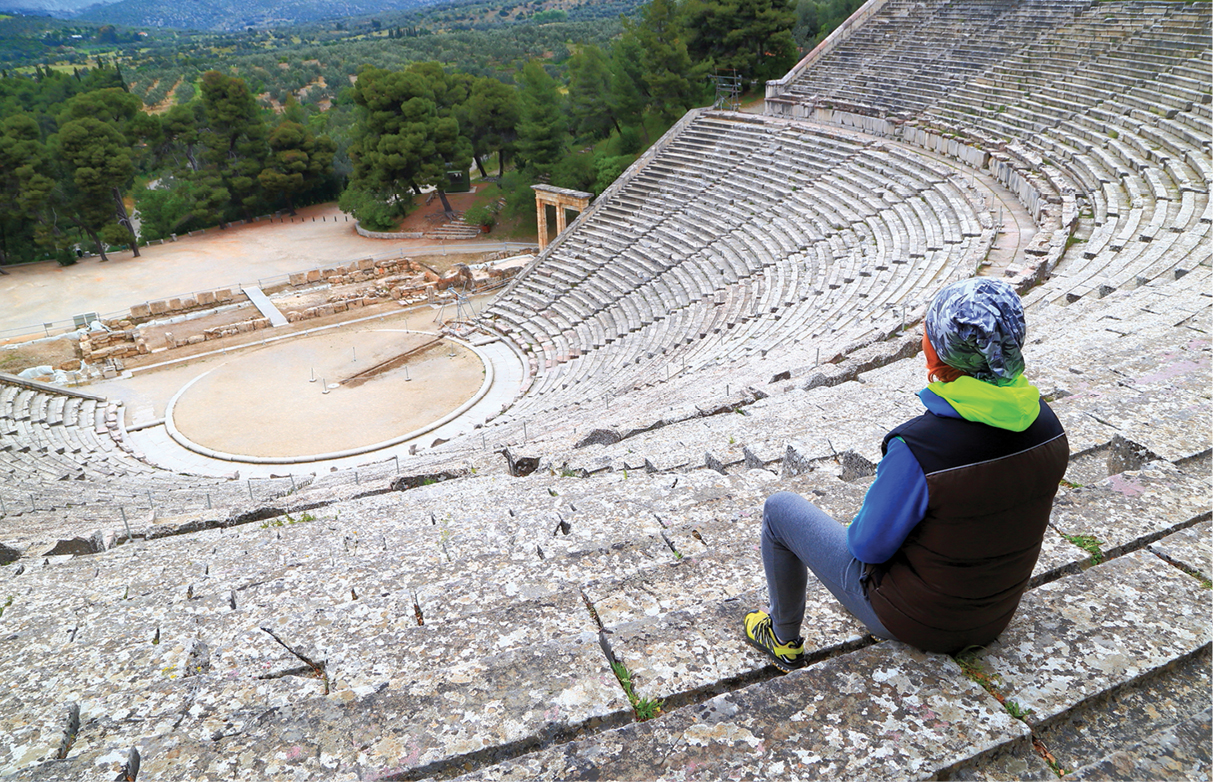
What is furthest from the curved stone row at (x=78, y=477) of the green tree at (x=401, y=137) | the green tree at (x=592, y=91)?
the green tree at (x=592, y=91)

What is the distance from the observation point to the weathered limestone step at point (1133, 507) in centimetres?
320

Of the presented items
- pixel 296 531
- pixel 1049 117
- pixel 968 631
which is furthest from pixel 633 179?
pixel 968 631

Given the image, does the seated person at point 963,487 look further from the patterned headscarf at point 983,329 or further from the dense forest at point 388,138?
the dense forest at point 388,138

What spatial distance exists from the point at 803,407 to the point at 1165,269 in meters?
5.22

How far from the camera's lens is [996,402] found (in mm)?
2162

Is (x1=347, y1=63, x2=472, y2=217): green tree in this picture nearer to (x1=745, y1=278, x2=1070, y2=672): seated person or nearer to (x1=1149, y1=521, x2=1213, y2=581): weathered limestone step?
(x1=1149, y1=521, x2=1213, y2=581): weathered limestone step

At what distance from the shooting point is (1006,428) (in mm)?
2152

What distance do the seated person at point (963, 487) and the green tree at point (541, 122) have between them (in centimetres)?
2747

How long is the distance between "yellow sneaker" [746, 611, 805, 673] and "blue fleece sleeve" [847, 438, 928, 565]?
1.59 feet

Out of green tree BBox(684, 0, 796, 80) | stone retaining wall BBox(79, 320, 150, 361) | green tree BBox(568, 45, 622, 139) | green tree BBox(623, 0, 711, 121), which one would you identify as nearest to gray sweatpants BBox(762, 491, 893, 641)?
stone retaining wall BBox(79, 320, 150, 361)

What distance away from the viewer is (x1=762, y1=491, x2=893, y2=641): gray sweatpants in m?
2.51

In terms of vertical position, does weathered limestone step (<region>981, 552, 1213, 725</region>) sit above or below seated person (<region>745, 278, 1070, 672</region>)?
below

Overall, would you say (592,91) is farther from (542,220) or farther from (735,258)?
(735,258)

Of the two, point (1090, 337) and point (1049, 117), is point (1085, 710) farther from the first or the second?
point (1049, 117)
